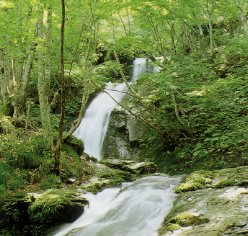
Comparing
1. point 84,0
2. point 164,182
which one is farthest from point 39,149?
point 84,0

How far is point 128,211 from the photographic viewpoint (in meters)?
6.47

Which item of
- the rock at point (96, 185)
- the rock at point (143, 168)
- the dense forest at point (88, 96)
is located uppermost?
the dense forest at point (88, 96)

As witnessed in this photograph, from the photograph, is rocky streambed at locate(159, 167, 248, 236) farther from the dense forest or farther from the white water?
the dense forest

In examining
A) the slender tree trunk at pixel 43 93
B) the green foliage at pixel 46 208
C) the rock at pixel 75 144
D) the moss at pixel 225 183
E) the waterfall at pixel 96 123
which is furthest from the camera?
the waterfall at pixel 96 123

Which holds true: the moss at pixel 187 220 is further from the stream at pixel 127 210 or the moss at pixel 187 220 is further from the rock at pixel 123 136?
the rock at pixel 123 136

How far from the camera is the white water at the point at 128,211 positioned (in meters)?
5.74

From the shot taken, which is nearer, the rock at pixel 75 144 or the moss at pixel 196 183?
the moss at pixel 196 183

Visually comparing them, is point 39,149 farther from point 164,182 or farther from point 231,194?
point 231,194

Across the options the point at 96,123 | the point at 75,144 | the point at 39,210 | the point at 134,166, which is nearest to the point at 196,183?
the point at 39,210

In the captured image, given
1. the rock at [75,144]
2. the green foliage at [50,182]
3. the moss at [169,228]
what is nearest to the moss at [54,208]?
the green foliage at [50,182]

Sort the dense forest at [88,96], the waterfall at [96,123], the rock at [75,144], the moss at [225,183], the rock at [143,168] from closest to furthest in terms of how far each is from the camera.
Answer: the moss at [225,183] → the dense forest at [88,96] → the rock at [143,168] → the rock at [75,144] → the waterfall at [96,123]

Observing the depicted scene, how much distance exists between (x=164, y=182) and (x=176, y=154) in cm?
273

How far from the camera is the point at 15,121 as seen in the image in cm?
1086

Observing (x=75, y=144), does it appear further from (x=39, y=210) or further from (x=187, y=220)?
(x=187, y=220)
